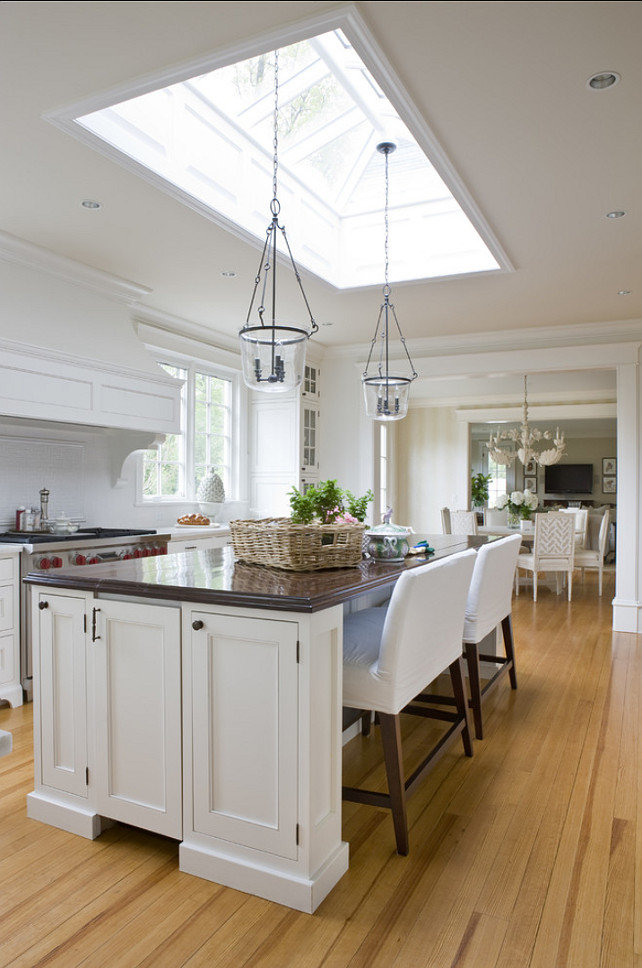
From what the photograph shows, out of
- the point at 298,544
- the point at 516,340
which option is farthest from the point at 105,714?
the point at 516,340

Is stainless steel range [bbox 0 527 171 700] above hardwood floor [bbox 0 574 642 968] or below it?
above

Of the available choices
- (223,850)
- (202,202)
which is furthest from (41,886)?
(202,202)

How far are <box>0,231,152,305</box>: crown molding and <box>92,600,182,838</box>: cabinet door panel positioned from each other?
8.15ft

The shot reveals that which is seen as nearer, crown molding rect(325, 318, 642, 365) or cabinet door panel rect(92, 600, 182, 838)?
cabinet door panel rect(92, 600, 182, 838)

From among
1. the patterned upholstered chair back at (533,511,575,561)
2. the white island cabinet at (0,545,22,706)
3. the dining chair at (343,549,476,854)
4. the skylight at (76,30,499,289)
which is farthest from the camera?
the patterned upholstered chair back at (533,511,575,561)

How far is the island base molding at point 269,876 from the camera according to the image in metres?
1.83

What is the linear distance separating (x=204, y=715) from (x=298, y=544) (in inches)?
25.3

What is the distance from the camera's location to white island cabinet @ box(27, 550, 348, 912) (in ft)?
6.05

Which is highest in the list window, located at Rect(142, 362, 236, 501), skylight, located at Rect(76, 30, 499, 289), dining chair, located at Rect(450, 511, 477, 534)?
skylight, located at Rect(76, 30, 499, 289)

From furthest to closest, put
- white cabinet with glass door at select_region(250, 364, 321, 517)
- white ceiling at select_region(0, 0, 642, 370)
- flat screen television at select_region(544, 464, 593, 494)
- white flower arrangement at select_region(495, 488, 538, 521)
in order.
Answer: flat screen television at select_region(544, 464, 593, 494)
white flower arrangement at select_region(495, 488, 538, 521)
white cabinet with glass door at select_region(250, 364, 321, 517)
white ceiling at select_region(0, 0, 642, 370)

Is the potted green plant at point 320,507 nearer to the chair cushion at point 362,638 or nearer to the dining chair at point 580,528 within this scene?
the chair cushion at point 362,638

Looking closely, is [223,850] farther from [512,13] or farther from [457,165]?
[457,165]

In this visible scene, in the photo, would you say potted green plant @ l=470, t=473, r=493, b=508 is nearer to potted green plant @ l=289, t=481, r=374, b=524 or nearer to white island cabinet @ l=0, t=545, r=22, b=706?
white island cabinet @ l=0, t=545, r=22, b=706

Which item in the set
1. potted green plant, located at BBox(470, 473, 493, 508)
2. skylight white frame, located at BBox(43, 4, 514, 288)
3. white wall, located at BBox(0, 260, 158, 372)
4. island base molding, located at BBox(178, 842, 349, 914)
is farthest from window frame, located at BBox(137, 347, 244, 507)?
potted green plant, located at BBox(470, 473, 493, 508)
